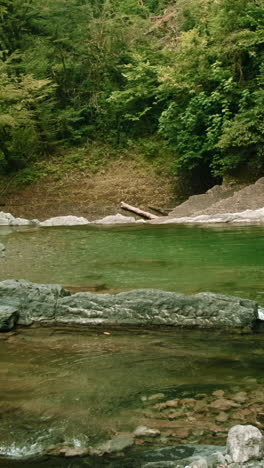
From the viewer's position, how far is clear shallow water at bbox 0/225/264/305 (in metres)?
6.85

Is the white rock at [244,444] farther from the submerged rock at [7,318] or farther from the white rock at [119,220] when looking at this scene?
the white rock at [119,220]

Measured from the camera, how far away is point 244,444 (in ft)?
7.93

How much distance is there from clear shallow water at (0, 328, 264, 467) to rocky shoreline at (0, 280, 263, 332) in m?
0.24

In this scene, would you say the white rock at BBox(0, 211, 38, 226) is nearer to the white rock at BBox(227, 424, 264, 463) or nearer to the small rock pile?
the small rock pile

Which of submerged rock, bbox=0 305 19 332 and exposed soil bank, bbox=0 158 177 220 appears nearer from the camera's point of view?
submerged rock, bbox=0 305 19 332

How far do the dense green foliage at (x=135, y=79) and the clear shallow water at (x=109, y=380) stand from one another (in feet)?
46.1

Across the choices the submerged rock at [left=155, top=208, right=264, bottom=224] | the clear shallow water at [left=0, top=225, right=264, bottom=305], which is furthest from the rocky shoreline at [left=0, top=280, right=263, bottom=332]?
the submerged rock at [left=155, top=208, right=264, bottom=224]

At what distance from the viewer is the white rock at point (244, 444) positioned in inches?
94.1

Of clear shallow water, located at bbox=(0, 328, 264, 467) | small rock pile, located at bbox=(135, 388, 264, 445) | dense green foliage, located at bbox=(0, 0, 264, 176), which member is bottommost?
clear shallow water, located at bbox=(0, 328, 264, 467)

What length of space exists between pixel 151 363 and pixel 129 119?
2253 cm

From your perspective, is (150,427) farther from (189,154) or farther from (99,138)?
(99,138)

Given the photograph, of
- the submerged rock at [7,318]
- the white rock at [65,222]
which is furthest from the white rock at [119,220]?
the submerged rock at [7,318]

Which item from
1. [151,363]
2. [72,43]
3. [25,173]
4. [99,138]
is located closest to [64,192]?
[25,173]

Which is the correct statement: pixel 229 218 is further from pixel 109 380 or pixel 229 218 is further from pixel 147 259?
pixel 109 380
